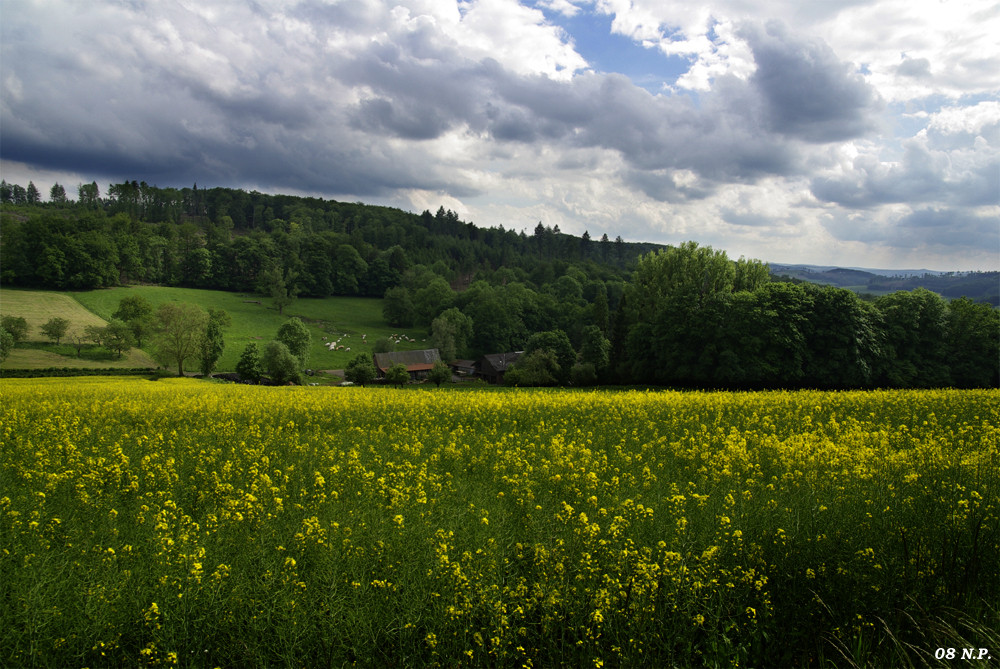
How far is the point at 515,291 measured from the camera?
362 ft

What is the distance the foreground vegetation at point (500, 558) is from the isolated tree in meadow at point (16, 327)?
2454 inches

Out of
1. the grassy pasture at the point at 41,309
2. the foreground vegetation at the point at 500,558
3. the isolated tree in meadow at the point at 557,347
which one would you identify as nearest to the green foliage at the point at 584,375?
the isolated tree in meadow at the point at 557,347

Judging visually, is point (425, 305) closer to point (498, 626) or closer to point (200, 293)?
point (200, 293)

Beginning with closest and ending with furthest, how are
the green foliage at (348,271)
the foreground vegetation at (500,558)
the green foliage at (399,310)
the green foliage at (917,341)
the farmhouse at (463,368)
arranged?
1. the foreground vegetation at (500,558)
2. the green foliage at (917,341)
3. the farmhouse at (463,368)
4. the green foliage at (399,310)
5. the green foliage at (348,271)

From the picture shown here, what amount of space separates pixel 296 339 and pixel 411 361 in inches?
725

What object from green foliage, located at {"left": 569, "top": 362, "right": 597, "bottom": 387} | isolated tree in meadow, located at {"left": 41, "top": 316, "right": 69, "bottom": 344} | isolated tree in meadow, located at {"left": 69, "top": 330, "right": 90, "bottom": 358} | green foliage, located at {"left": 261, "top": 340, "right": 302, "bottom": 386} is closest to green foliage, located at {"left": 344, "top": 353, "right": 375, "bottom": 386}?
green foliage, located at {"left": 261, "top": 340, "right": 302, "bottom": 386}

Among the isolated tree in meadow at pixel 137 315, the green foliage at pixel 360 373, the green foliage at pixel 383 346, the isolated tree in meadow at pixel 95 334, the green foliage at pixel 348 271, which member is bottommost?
the green foliage at pixel 360 373

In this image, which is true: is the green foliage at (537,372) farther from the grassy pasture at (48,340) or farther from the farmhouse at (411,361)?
the grassy pasture at (48,340)

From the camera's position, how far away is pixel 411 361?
77.2 meters

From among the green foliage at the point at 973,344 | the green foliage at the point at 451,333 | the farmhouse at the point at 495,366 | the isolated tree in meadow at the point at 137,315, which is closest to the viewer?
the green foliage at the point at 973,344

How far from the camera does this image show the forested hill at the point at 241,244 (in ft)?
267

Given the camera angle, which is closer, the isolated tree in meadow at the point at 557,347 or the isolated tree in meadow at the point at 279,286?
the isolated tree in meadow at the point at 557,347

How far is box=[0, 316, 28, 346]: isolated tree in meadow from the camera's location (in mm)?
53031

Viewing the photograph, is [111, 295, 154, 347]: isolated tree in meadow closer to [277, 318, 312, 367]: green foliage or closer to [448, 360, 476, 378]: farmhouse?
[277, 318, 312, 367]: green foliage
